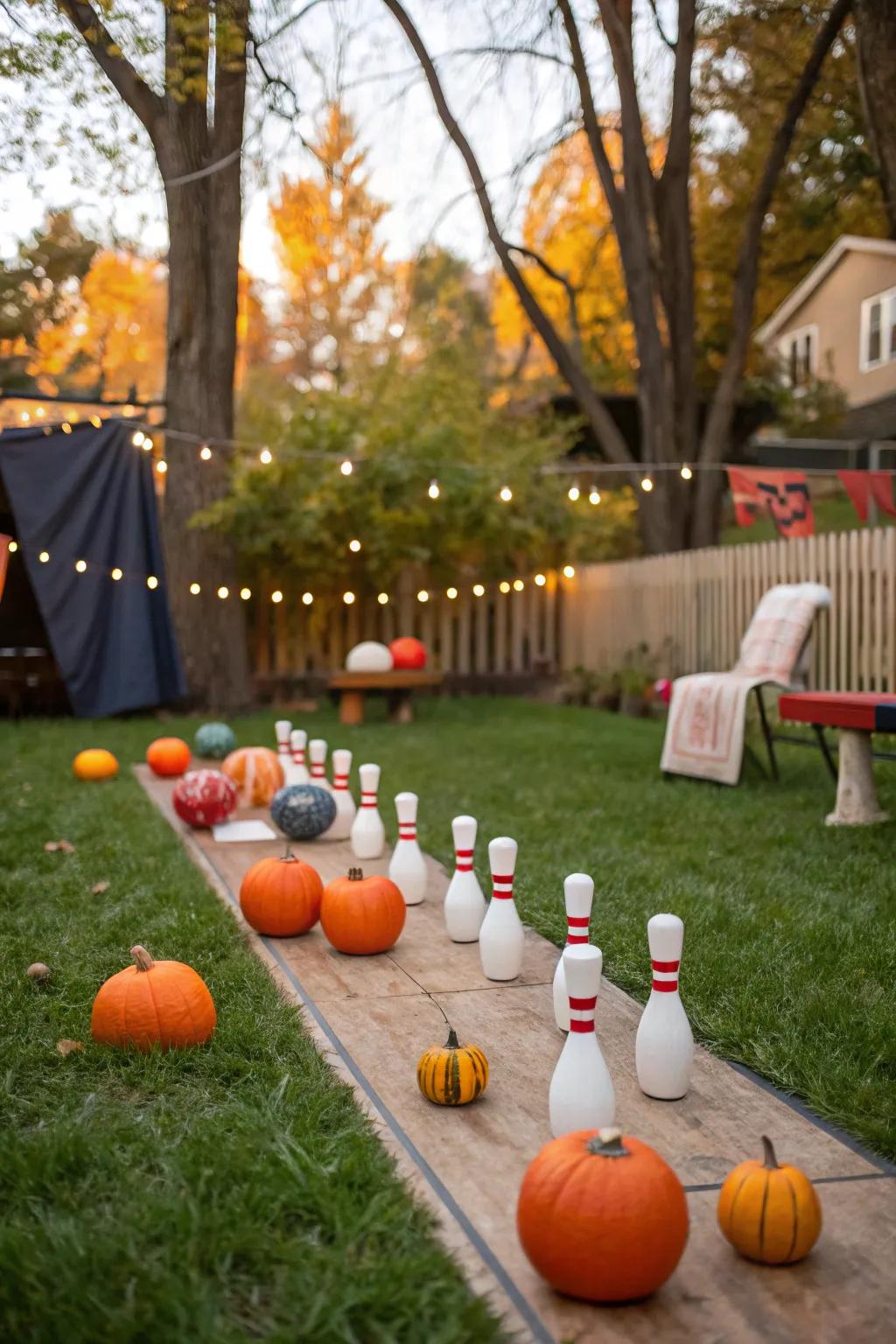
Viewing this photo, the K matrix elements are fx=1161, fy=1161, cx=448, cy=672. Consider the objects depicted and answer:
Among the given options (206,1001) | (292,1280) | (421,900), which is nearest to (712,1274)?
(292,1280)

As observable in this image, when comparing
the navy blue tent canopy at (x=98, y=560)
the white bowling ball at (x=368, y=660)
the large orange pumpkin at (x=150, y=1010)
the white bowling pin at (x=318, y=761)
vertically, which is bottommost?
the large orange pumpkin at (x=150, y=1010)

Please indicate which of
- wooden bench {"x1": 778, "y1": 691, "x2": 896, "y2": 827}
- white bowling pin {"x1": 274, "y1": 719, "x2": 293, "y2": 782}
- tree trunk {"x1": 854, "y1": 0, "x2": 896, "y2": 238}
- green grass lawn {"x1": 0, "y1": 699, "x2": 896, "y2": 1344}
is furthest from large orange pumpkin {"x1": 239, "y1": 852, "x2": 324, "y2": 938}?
tree trunk {"x1": 854, "y1": 0, "x2": 896, "y2": 238}

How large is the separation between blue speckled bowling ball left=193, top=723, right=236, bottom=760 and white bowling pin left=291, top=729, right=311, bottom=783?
173 cm

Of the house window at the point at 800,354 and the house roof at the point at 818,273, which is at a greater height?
the house roof at the point at 818,273

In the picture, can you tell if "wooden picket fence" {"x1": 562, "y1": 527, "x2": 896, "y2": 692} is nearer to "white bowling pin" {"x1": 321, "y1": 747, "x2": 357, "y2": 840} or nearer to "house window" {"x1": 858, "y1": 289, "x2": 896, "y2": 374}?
"white bowling pin" {"x1": 321, "y1": 747, "x2": 357, "y2": 840}

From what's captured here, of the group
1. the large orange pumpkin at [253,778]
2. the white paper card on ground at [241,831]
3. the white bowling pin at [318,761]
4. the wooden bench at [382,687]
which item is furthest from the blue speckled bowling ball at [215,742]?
the wooden bench at [382,687]

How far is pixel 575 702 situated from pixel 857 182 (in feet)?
22.9

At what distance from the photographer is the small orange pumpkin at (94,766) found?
7.32 metres

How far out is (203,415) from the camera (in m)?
11.0

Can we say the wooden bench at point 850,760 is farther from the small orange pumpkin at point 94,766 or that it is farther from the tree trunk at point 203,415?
the tree trunk at point 203,415

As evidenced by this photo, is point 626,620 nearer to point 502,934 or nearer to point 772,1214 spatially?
point 502,934

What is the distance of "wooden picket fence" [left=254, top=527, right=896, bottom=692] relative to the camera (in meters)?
8.94

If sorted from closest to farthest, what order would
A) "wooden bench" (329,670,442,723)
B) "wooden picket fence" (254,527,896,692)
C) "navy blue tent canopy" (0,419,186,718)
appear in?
"wooden picket fence" (254,527,896,692)
"navy blue tent canopy" (0,419,186,718)
"wooden bench" (329,670,442,723)

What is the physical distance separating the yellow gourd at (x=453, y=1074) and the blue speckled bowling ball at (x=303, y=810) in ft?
9.24
